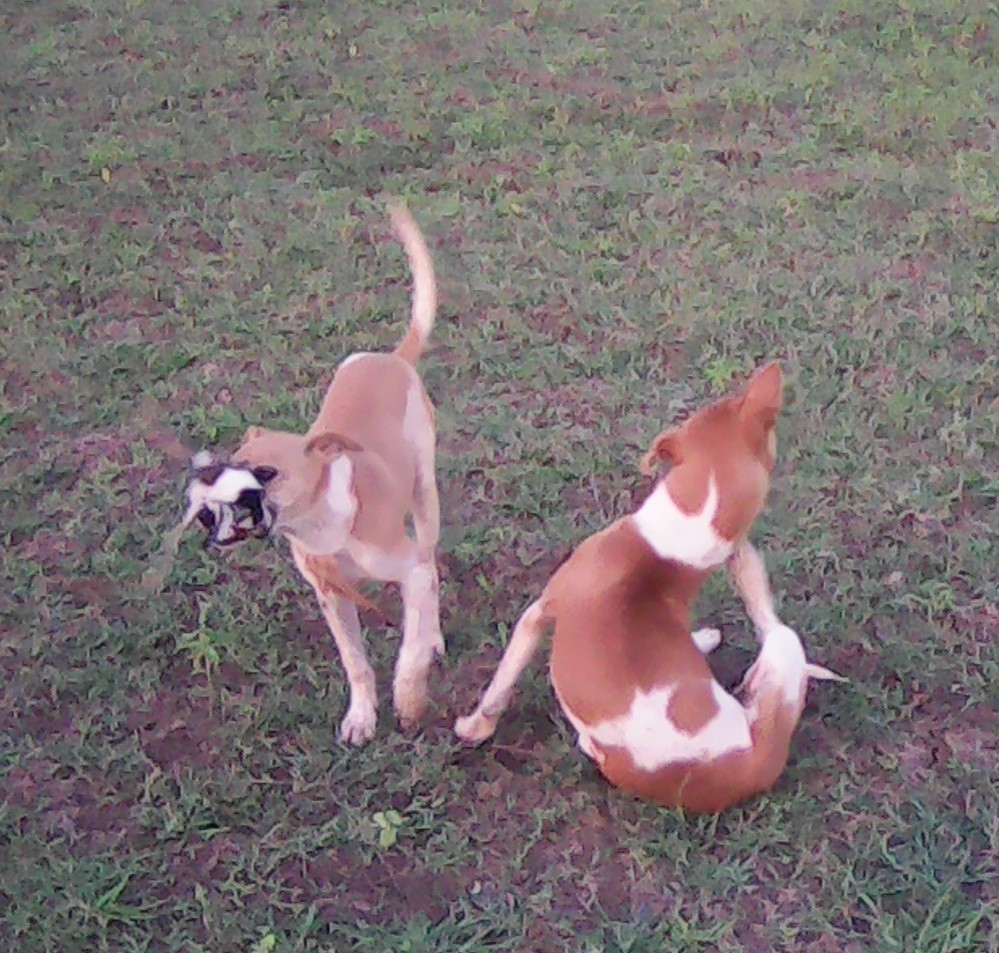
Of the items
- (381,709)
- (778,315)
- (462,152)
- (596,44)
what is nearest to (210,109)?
(462,152)

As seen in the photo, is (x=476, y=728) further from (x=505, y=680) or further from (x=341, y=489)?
(x=341, y=489)

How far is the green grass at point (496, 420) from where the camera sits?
300 cm

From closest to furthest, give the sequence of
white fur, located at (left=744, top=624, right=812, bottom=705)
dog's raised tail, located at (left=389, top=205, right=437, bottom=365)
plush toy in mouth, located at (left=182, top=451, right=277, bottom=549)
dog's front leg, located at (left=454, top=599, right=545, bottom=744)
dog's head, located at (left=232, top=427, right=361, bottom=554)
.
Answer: plush toy in mouth, located at (left=182, top=451, right=277, bottom=549) → dog's head, located at (left=232, top=427, right=361, bottom=554) → white fur, located at (left=744, top=624, right=812, bottom=705) → dog's front leg, located at (left=454, top=599, right=545, bottom=744) → dog's raised tail, located at (left=389, top=205, right=437, bottom=365)

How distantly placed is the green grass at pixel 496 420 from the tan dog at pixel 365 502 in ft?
0.56

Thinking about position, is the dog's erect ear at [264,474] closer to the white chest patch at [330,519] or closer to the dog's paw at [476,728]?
the white chest patch at [330,519]

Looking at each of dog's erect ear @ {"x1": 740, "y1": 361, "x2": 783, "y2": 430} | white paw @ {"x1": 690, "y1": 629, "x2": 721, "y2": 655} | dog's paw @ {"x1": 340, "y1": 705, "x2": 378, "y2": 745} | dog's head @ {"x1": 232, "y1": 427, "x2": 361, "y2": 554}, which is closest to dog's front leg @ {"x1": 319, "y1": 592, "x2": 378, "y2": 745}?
dog's paw @ {"x1": 340, "y1": 705, "x2": 378, "y2": 745}

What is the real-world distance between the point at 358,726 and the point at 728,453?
1.19 m

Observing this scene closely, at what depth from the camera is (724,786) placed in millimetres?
2924

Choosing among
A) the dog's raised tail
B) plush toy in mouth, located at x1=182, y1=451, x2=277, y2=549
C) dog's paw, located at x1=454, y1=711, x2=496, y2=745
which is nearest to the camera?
plush toy in mouth, located at x1=182, y1=451, x2=277, y2=549

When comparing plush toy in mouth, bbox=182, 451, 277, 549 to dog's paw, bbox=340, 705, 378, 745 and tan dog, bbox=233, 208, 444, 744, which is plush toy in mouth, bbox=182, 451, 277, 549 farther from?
dog's paw, bbox=340, 705, 378, 745

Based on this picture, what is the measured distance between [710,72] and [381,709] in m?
4.84

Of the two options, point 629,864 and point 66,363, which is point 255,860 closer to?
point 629,864

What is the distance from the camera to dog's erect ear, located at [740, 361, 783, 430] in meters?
2.85

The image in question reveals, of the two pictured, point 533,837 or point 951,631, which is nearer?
point 533,837
